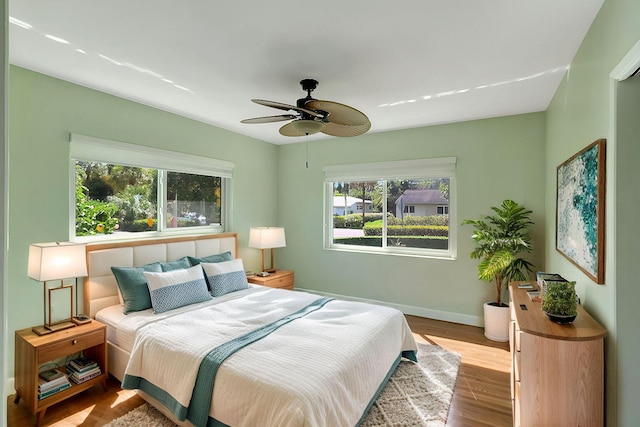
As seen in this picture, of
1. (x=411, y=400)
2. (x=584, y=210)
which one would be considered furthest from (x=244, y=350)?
(x=584, y=210)

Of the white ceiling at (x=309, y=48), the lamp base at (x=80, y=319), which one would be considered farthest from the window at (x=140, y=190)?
the lamp base at (x=80, y=319)

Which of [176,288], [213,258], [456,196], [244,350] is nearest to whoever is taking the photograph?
Answer: [244,350]

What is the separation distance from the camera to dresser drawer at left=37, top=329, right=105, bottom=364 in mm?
2266

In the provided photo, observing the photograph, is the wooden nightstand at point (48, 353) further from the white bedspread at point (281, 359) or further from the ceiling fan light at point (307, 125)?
the ceiling fan light at point (307, 125)

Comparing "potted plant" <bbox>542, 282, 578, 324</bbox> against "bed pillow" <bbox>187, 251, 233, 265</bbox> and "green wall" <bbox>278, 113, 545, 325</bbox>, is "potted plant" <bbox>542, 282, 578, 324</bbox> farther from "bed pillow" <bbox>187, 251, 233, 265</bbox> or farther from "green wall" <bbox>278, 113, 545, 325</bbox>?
"bed pillow" <bbox>187, 251, 233, 265</bbox>

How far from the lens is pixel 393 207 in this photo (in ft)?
15.0

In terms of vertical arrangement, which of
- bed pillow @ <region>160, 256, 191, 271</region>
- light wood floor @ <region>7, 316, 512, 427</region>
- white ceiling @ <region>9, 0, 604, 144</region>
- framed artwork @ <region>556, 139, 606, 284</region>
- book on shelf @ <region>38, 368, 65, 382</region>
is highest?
white ceiling @ <region>9, 0, 604, 144</region>

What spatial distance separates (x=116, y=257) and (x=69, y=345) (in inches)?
34.7

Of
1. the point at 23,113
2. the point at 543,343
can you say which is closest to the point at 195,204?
the point at 23,113

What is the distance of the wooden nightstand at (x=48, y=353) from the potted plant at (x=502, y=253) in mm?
3616

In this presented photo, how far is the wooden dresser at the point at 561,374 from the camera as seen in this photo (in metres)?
1.62

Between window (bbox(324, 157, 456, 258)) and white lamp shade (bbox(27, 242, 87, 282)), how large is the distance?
3.21m

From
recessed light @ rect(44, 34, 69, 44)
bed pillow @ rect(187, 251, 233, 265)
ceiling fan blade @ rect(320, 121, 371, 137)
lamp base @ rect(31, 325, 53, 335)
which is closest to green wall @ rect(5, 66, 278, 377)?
lamp base @ rect(31, 325, 53, 335)

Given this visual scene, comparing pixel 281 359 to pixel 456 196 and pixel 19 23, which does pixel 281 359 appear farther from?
pixel 456 196
